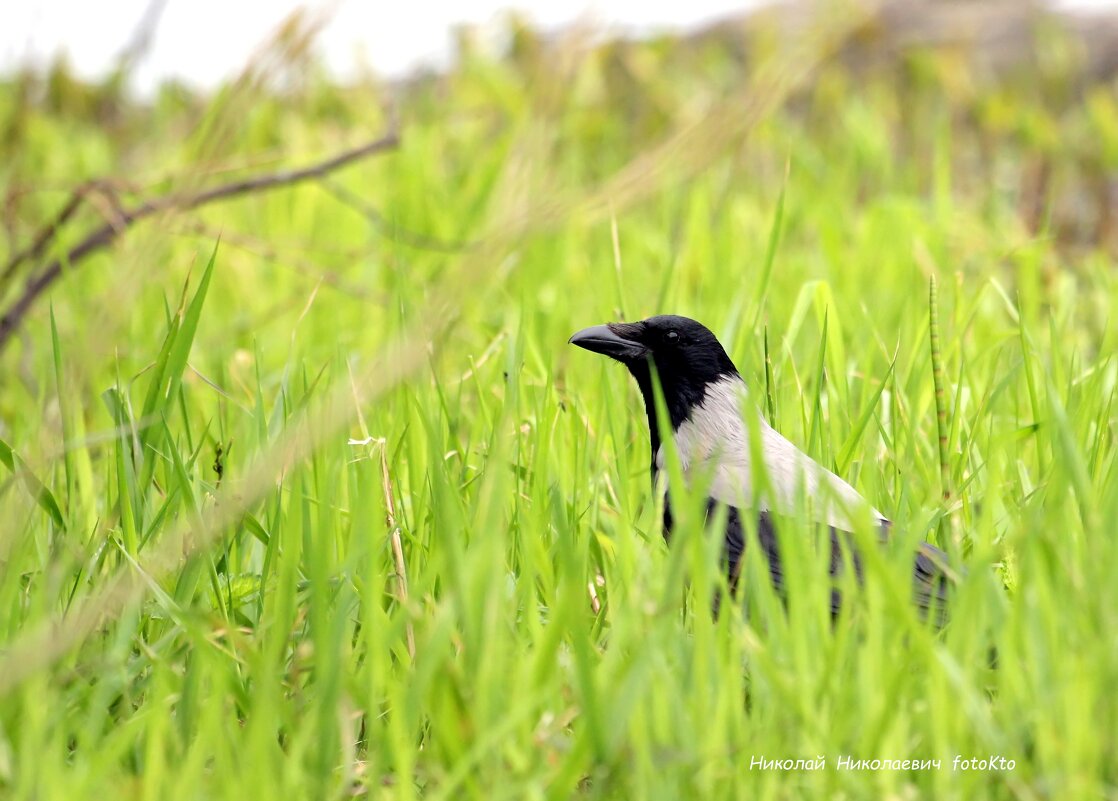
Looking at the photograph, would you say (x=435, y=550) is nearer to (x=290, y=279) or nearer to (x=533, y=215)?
(x=533, y=215)

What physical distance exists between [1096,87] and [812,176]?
124 inches

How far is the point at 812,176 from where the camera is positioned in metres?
6.41

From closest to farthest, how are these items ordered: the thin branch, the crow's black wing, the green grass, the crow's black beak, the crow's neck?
the green grass
the crow's black wing
the crow's black beak
the crow's neck
the thin branch

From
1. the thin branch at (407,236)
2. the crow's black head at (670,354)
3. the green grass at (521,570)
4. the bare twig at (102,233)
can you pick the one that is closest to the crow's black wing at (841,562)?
the green grass at (521,570)

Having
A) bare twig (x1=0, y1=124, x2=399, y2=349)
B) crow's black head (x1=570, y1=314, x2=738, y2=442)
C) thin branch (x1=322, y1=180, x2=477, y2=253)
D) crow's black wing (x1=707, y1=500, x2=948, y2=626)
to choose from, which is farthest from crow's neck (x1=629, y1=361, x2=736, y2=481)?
bare twig (x1=0, y1=124, x2=399, y2=349)

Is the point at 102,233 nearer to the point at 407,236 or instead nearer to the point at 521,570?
the point at 407,236

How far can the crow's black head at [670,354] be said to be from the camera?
3.06m

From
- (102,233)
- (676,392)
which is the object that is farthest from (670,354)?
(102,233)

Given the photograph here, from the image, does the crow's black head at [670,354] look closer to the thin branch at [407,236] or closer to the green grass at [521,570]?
the green grass at [521,570]

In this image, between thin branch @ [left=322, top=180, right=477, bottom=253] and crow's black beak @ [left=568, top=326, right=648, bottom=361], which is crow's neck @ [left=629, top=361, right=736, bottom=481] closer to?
crow's black beak @ [left=568, top=326, right=648, bottom=361]

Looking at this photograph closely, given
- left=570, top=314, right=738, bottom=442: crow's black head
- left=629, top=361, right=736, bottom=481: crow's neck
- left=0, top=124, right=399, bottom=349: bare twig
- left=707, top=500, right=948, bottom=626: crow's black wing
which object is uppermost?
left=0, top=124, right=399, bottom=349: bare twig

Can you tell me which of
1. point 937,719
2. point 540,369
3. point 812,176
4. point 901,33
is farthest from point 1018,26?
point 937,719

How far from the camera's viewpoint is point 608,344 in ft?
9.97

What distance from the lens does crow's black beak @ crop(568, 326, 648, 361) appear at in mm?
3006
